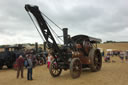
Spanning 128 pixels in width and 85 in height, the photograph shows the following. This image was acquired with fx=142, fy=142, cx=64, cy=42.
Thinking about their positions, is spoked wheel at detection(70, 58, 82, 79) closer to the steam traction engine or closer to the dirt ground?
the steam traction engine

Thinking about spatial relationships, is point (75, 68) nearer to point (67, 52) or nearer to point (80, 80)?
point (80, 80)

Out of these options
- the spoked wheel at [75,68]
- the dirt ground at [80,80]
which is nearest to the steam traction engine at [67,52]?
the spoked wheel at [75,68]

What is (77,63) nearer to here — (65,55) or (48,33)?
(65,55)

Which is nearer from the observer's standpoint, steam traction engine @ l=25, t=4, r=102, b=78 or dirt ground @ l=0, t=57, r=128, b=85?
dirt ground @ l=0, t=57, r=128, b=85

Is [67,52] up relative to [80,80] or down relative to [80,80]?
up

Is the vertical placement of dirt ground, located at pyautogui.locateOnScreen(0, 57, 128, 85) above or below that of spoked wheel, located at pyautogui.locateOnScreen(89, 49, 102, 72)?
below

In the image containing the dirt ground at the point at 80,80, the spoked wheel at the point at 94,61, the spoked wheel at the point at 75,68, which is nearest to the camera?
the dirt ground at the point at 80,80

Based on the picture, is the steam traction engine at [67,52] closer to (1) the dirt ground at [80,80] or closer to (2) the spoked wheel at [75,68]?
(2) the spoked wheel at [75,68]

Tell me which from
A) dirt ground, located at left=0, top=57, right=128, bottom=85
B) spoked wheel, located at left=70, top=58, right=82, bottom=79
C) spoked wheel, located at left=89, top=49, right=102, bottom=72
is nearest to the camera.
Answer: dirt ground, located at left=0, top=57, right=128, bottom=85

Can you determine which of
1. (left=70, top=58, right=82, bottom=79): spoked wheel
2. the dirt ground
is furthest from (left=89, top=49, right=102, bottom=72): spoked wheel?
(left=70, top=58, right=82, bottom=79): spoked wheel

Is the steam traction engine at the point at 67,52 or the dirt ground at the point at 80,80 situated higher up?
the steam traction engine at the point at 67,52

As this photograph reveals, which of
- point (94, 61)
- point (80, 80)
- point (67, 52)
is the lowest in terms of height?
point (80, 80)

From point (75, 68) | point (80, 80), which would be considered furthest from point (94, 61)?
point (80, 80)

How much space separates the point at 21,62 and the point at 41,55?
821 centimetres
